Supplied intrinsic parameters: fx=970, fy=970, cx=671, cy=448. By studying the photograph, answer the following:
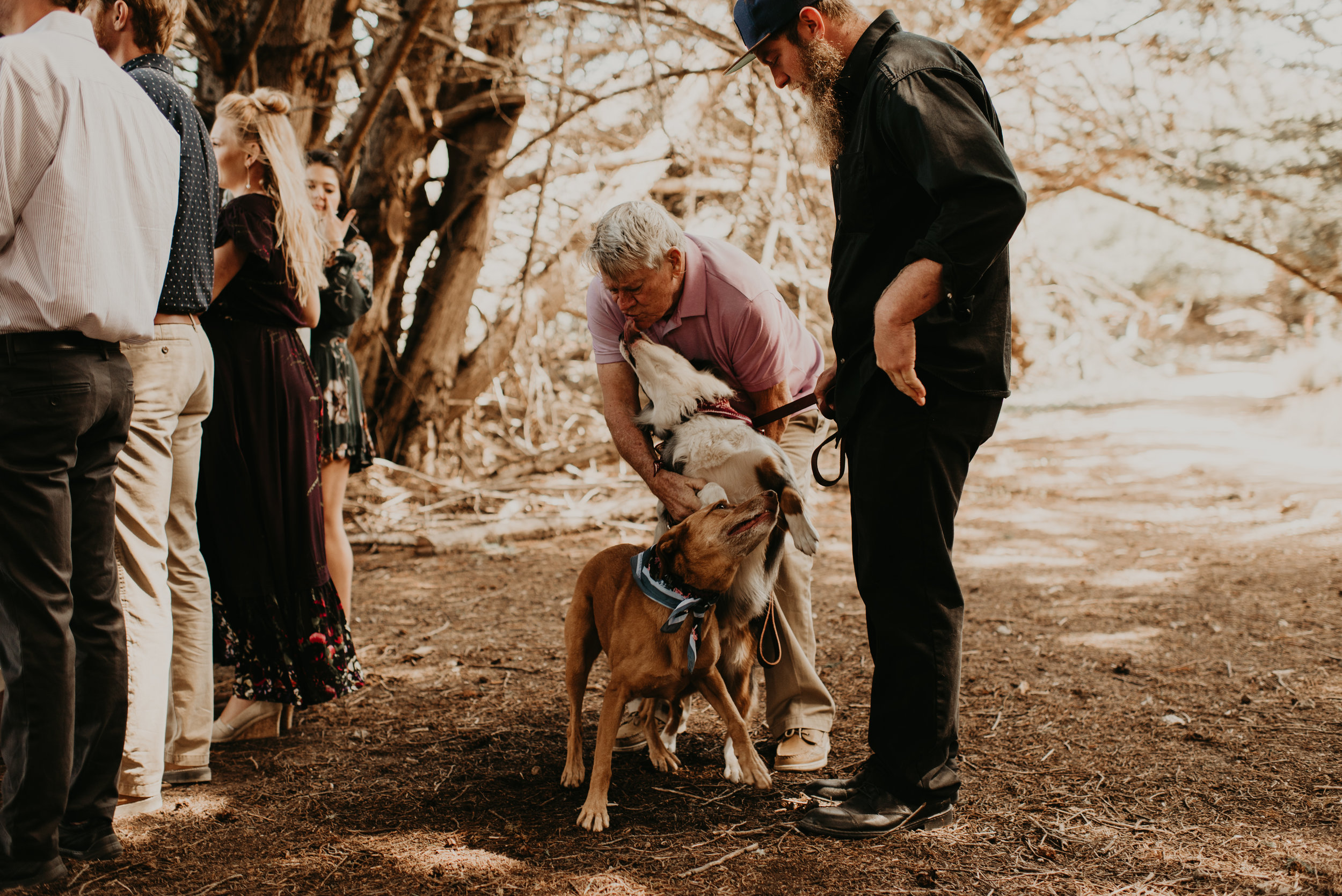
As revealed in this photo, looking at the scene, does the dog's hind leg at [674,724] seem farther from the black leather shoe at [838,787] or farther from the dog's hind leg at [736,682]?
the black leather shoe at [838,787]

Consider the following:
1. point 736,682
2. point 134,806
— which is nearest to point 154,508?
point 134,806

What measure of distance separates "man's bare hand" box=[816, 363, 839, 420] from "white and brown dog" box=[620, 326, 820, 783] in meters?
0.20

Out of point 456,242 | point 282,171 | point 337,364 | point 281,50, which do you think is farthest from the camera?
point 456,242

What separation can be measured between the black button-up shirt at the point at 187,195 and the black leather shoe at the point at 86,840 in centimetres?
145

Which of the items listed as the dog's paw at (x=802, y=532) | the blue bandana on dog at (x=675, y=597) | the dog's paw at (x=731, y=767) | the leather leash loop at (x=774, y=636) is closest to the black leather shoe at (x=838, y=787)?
the dog's paw at (x=731, y=767)

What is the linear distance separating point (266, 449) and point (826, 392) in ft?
6.67

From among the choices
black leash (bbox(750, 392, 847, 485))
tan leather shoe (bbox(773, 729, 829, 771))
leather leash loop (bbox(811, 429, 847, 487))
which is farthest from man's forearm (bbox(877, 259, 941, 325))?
tan leather shoe (bbox(773, 729, 829, 771))

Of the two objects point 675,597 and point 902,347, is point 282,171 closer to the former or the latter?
point 675,597

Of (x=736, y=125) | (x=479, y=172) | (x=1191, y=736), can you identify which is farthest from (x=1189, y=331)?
(x=1191, y=736)

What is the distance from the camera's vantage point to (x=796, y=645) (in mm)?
3334

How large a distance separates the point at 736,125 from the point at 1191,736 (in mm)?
7535

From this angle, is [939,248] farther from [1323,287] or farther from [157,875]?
[1323,287]

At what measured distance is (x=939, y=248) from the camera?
2.31 meters

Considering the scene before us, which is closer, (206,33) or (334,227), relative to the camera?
(334,227)
